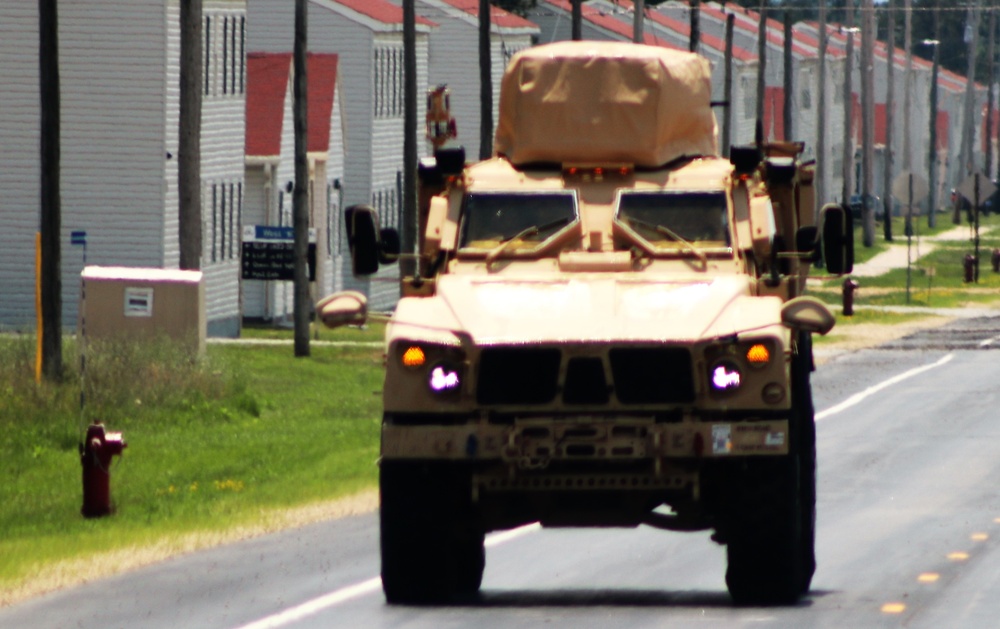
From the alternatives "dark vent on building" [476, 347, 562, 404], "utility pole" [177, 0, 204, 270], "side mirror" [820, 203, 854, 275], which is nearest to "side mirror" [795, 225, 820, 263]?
"side mirror" [820, 203, 854, 275]

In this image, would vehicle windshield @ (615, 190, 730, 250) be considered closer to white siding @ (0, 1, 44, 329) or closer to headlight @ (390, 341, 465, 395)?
headlight @ (390, 341, 465, 395)

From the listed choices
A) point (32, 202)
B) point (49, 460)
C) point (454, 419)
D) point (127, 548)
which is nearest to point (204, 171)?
point (32, 202)

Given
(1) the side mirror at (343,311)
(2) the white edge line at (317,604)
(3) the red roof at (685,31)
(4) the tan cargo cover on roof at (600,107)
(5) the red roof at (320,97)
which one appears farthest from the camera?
(3) the red roof at (685,31)

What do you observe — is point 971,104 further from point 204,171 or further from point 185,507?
point 185,507

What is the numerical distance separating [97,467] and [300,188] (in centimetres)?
2146

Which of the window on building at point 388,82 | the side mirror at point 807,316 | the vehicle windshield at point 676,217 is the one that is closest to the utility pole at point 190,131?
the vehicle windshield at point 676,217

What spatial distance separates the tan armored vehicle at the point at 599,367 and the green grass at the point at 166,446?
→ 10.9 ft

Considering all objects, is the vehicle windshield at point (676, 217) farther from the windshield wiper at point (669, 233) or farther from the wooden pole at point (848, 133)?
the wooden pole at point (848, 133)

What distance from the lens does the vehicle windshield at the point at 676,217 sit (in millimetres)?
13734

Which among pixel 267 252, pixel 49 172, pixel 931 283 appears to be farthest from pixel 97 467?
pixel 931 283

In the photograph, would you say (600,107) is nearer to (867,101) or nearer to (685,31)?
(867,101)

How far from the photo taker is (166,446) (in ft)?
77.9

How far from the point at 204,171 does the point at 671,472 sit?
34.2 metres

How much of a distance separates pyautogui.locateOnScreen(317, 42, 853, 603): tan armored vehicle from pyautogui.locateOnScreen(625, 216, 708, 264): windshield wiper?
15 mm
